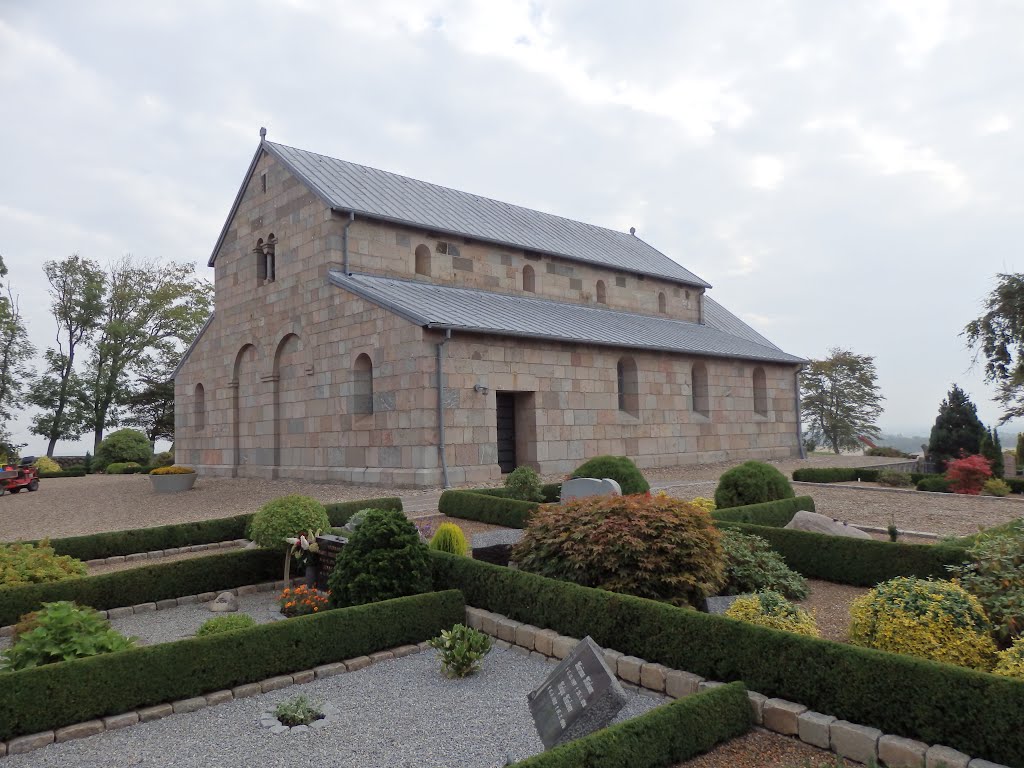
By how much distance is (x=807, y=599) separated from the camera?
24.7ft

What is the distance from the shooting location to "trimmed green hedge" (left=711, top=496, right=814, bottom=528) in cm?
1023

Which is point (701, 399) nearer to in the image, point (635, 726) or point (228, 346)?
point (228, 346)

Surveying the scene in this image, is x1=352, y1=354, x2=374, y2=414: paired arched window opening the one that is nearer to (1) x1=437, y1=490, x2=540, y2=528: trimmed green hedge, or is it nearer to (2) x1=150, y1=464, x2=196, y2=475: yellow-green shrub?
(2) x1=150, y1=464, x2=196, y2=475: yellow-green shrub

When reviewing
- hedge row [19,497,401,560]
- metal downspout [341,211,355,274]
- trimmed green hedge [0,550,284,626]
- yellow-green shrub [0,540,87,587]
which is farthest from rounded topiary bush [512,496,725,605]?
metal downspout [341,211,355,274]

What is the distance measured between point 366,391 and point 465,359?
9.83 feet

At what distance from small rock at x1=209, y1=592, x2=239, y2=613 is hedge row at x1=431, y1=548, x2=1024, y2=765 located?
3720 mm

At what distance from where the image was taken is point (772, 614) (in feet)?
19.2

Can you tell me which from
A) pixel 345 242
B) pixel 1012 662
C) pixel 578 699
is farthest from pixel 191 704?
pixel 345 242

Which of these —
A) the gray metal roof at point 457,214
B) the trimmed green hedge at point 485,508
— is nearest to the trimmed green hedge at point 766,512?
the trimmed green hedge at point 485,508

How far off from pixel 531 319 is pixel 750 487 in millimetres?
8859

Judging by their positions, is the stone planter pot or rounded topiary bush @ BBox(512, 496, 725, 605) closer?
rounded topiary bush @ BBox(512, 496, 725, 605)

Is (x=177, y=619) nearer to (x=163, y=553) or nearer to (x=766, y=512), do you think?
(x=163, y=553)

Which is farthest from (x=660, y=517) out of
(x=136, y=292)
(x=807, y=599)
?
(x=136, y=292)

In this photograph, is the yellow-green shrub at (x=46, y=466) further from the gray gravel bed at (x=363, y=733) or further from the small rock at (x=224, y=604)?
the gray gravel bed at (x=363, y=733)
